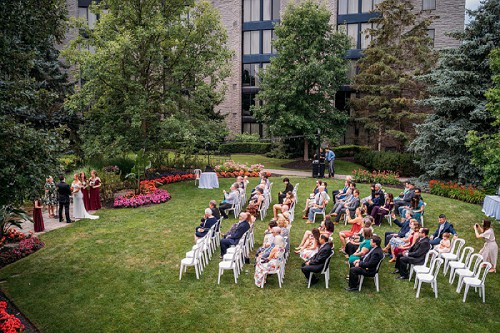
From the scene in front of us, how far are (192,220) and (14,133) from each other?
28.4 ft

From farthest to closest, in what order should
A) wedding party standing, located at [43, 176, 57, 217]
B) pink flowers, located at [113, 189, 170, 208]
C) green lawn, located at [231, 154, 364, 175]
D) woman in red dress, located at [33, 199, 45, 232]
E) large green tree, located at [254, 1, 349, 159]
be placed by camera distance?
green lawn, located at [231, 154, 364, 175]
large green tree, located at [254, 1, 349, 159]
pink flowers, located at [113, 189, 170, 208]
wedding party standing, located at [43, 176, 57, 217]
woman in red dress, located at [33, 199, 45, 232]

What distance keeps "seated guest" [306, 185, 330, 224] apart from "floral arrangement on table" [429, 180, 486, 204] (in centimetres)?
819

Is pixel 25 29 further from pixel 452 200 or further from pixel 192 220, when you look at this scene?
pixel 452 200

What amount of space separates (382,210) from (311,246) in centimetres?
507

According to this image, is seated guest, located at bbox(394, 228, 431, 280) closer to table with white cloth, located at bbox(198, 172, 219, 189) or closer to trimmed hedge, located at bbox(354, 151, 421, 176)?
table with white cloth, located at bbox(198, 172, 219, 189)

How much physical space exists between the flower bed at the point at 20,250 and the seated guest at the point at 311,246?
8036mm

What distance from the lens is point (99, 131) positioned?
2136 cm

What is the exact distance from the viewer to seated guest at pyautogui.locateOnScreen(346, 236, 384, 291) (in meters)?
9.15

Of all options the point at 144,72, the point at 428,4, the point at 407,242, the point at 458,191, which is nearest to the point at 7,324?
the point at 407,242

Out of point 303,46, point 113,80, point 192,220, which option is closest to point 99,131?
point 113,80

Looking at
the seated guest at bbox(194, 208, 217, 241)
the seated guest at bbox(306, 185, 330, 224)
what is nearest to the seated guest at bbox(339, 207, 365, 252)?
the seated guest at bbox(306, 185, 330, 224)

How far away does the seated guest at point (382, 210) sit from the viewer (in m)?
14.4

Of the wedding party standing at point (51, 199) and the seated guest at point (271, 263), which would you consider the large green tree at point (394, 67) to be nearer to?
the seated guest at point (271, 263)

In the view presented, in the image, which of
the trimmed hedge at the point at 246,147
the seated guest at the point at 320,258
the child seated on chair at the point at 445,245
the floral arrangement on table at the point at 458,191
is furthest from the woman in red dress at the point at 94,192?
the trimmed hedge at the point at 246,147
